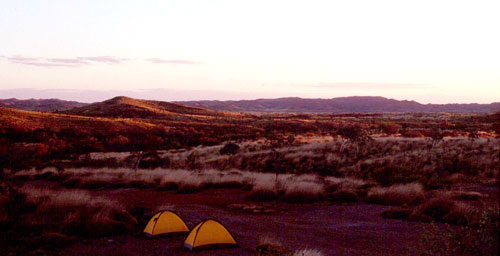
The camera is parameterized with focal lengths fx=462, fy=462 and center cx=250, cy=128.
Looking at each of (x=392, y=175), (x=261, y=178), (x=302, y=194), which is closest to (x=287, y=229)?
(x=302, y=194)

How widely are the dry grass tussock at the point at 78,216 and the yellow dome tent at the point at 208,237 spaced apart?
2358mm

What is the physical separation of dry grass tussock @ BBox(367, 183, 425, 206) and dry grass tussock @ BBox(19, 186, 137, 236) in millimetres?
8874

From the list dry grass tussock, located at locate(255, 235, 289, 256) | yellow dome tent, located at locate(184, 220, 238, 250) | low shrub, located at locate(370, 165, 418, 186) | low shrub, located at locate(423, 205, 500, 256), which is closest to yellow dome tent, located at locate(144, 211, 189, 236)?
yellow dome tent, located at locate(184, 220, 238, 250)

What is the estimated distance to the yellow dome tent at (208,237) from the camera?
9523 millimetres

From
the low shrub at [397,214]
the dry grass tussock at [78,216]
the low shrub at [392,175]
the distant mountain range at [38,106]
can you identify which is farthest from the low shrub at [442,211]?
the distant mountain range at [38,106]

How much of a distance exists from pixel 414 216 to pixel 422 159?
15.3 m

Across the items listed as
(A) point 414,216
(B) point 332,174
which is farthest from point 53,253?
(B) point 332,174

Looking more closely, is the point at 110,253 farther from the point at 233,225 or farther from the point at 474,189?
the point at 474,189

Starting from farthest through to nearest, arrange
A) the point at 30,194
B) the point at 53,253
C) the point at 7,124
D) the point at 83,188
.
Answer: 1. the point at 7,124
2. the point at 83,188
3. the point at 30,194
4. the point at 53,253

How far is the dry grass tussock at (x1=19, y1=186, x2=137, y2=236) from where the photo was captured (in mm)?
10745

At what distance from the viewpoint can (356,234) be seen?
11516mm

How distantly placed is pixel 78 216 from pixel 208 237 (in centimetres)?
370

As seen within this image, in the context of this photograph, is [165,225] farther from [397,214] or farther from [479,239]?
[397,214]

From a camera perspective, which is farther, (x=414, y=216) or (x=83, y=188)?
(x=83, y=188)
